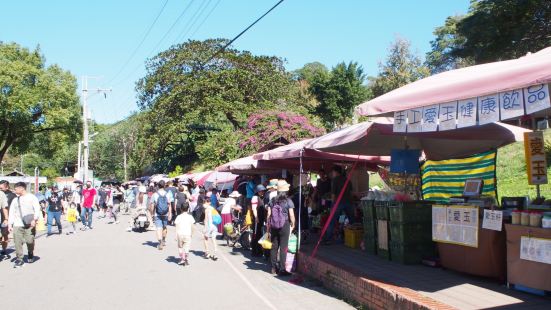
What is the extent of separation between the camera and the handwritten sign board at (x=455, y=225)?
6859 millimetres

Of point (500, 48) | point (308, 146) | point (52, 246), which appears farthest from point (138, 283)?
point (500, 48)

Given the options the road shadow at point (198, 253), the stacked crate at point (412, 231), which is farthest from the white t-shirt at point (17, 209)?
the stacked crate at point (412, 231)

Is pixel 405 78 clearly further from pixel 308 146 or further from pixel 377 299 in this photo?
pixel 377 299

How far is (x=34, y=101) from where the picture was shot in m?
28.1

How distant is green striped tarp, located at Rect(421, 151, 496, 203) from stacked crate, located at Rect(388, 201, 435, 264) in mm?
1447

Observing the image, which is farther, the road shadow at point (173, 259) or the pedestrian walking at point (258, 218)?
the pedestrian walking at point (258, 218)

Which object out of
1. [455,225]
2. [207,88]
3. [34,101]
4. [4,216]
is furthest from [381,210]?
[207,88]

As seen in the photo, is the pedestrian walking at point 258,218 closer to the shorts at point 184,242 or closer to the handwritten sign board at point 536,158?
the shorts at point 184,242

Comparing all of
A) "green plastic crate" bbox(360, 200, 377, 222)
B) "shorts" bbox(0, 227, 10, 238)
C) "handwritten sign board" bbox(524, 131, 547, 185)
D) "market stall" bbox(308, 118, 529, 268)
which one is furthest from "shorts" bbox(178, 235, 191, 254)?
"handwritten sign board" bbox(524, 131, 547, 185)

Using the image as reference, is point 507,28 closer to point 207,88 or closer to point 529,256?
point 529,256

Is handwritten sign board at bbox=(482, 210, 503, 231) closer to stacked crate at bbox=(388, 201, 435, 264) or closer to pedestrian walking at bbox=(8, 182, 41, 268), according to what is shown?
stacked crate at bbox=(388, 201, 435, 264)

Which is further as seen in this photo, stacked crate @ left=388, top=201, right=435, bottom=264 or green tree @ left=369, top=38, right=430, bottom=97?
green tree @ left=369, top=38, right=430, bottom=97

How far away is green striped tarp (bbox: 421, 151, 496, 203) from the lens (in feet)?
30.3

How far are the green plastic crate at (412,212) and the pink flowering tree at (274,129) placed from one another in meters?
20.8
